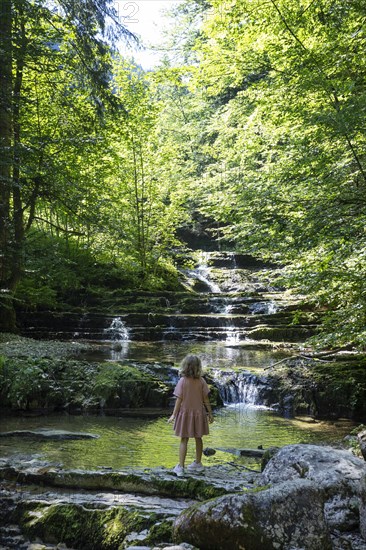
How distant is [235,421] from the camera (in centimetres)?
866

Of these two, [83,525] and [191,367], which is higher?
[191,367]

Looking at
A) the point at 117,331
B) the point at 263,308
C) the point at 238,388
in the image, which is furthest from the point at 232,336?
the point at 238,388

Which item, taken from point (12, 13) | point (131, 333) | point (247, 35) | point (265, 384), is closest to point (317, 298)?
point (265, 384)

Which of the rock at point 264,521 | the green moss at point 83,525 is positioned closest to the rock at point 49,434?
the green moss at point 83,525

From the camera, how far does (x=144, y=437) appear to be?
713 cm

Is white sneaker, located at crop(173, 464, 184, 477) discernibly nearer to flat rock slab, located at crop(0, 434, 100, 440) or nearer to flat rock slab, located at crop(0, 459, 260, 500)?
flat rock slab, located at crop(0, 459, 260, 500)

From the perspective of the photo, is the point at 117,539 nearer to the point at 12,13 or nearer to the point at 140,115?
the point at 12,13

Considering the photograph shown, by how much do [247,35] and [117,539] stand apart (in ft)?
29.7

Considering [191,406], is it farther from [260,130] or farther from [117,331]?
[117,331]

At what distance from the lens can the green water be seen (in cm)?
593

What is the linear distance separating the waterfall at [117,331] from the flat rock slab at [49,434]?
9.41 m

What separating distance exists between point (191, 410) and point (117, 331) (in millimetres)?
Result: 11759

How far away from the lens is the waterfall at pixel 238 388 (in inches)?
399

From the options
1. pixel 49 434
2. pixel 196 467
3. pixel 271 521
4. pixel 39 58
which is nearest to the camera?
pixel 271 521
